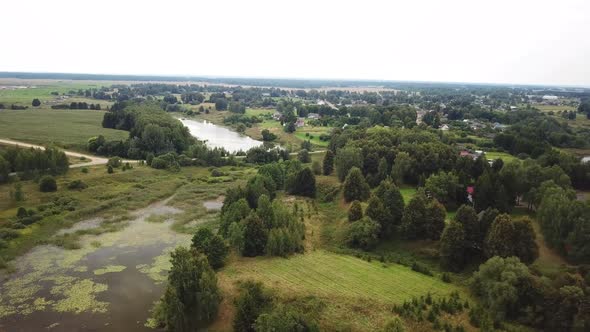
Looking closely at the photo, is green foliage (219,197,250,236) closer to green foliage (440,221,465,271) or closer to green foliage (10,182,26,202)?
green foliage (440,221,465,271)

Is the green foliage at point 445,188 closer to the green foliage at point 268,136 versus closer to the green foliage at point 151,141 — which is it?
the green foliage at point 151,141

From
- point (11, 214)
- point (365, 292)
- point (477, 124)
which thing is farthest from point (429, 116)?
point (11, 214)

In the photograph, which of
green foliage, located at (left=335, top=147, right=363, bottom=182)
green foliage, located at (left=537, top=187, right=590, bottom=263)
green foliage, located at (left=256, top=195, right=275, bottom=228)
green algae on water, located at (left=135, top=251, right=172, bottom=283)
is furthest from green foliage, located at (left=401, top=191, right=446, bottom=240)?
green algae on water, located at (left=135, top=251, right=172, bottom=283)

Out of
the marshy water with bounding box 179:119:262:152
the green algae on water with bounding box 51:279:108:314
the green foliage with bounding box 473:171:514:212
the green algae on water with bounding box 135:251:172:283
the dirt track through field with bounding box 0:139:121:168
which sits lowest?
the green algae on water with bounding box 135:251:172:283

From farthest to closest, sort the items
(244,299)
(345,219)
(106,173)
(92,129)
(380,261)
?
1. (92,129)
2. (106,173)
3. (345,219)
4. (380,261)
5. (244,299)

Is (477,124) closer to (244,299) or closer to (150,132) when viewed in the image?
(150,132)
